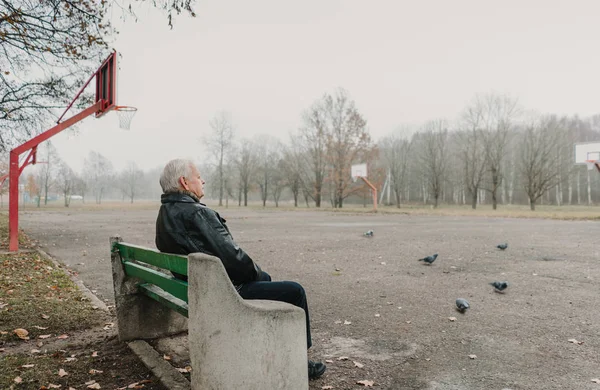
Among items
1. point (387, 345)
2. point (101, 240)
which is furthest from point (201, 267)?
point (101, 240)

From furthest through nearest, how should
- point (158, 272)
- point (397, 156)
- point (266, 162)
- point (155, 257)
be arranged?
point (397, 156) < point (266, 162) < point (158, 272) < point (155, 257)

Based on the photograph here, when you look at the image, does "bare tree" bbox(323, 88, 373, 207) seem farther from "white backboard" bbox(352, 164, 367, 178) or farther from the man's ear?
the man's ear

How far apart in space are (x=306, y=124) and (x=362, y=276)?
44.6 metres

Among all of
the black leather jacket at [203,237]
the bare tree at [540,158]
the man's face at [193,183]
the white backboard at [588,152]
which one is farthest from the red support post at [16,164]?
the bare tree at [540,158]

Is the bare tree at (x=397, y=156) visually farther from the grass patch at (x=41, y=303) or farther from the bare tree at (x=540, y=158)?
the grass patch at (x=41, y=303)

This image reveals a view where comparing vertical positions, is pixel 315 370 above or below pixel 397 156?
below

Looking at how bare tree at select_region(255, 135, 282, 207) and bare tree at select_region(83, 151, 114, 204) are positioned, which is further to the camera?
bare tree at select_region(83, 151, 114, 204)

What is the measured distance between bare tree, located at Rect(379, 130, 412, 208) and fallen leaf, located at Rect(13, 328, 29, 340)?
60.6 meters

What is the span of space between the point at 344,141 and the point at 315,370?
45834 millimetres

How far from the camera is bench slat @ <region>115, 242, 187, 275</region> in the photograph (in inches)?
100

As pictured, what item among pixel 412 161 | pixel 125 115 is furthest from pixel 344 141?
pixel 125 115

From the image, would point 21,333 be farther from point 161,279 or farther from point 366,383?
point 366,383

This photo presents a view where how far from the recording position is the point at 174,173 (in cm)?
309

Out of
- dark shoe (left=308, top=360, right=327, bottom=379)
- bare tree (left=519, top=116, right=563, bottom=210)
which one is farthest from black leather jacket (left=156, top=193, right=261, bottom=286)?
bare tree (left=519, top=116, right=563, bottom=210)
